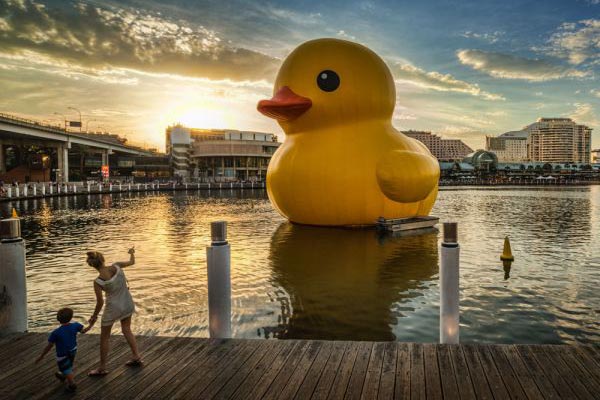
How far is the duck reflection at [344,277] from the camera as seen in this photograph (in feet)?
23.3

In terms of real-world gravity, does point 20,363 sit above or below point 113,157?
below

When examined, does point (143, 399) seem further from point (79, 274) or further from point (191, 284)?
point (79, 274)

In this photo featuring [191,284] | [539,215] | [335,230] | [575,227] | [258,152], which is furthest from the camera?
[258,152]

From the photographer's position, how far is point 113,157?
13100 centimetres

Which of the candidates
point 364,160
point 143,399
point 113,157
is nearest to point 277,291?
point 143,399

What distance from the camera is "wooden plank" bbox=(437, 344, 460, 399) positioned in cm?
378

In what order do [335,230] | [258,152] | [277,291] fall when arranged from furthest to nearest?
[258,152]
[335,230]
[277,291]

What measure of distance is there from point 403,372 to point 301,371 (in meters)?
0.97

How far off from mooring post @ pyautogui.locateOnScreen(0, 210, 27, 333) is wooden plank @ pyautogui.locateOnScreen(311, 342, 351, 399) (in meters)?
3.82

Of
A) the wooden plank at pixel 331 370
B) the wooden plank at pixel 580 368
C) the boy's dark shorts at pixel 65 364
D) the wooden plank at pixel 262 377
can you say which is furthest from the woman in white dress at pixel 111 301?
the wooden plank at pixel 580 368

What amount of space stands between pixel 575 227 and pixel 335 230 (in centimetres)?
1100

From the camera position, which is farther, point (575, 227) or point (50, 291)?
point (575, 227)

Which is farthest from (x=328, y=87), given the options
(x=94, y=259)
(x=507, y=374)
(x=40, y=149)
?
(x=40, y=149)

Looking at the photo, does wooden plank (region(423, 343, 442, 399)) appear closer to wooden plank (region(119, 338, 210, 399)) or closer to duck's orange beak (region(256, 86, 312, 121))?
wooden plank (region(119, 338, 210, 399))
